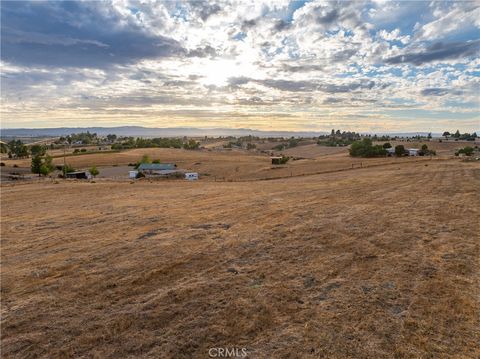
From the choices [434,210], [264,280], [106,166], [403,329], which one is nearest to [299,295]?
[264,280]

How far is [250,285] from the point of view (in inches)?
312

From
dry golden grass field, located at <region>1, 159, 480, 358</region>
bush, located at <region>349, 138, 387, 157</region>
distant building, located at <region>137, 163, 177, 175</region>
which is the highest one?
bush, located at <region>349, 138, 387, 157</region>

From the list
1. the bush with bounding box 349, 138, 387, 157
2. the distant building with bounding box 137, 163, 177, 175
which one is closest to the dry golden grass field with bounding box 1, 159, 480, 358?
the distant building with bounding box 137, 163, 177, 175

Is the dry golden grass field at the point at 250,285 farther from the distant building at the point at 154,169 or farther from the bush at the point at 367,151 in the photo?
the bush at the point at 367,151

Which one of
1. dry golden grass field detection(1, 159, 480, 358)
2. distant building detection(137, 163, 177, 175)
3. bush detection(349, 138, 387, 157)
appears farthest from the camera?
bush detection(349, 138, 387, 157)

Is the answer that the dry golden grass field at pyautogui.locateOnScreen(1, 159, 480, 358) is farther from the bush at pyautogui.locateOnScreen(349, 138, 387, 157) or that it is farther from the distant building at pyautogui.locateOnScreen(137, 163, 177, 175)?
the bush at pyautogui.locateOnScreen(349, 138, 387, 157)

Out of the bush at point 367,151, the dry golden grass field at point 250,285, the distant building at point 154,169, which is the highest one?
the bush at point 367,151

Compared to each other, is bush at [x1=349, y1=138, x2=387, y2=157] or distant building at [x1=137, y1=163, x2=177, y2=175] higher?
bush at [x1=349, y1=138, x2=387, y2=157]

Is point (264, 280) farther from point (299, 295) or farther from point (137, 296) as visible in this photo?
point (137, 296)

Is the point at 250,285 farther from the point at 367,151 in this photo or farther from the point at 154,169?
the point at 367,151

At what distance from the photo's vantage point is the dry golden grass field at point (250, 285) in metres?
5.80

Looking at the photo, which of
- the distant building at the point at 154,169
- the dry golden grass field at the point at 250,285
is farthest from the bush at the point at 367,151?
the dry golden grass field at the point at 250,285

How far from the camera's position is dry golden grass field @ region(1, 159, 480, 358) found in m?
5.80

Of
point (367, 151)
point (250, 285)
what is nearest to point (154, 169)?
point (367, 151)
